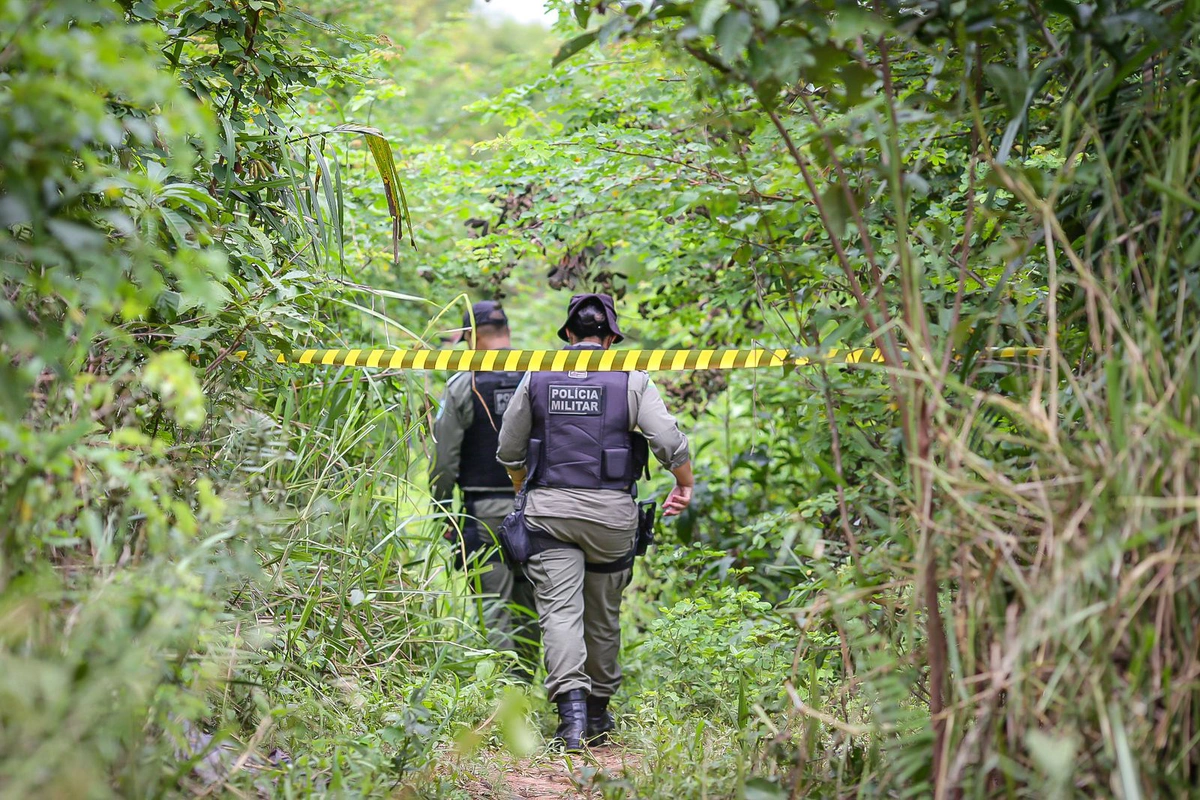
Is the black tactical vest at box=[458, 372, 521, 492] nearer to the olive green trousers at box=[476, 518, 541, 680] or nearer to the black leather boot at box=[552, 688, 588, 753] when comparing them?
the olive green trousers at box=[476, 518, 541, 680]

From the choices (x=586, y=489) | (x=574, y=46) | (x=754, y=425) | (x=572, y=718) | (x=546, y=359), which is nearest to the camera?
(x=574, y=46)

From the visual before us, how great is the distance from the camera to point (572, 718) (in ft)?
13.4

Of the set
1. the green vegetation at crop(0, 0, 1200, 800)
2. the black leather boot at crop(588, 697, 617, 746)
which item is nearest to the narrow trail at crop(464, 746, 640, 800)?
the green vegetation at crop(0, 0, 1200, 800)

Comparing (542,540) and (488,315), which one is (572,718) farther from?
(488,315)

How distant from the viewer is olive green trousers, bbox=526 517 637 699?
13.8 ft

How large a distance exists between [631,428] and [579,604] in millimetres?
785

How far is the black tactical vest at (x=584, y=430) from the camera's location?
4.34 meters

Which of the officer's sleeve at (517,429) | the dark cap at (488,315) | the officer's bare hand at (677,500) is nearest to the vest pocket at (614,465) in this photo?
the officer's bare hand at (677,500)

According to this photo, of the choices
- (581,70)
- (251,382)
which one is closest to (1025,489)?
(251,382)

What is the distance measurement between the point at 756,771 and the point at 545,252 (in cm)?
338

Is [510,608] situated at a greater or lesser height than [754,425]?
lesser

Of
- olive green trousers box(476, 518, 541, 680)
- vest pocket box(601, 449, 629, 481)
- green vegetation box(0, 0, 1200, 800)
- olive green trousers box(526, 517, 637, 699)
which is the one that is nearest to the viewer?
green vegetation box(0, 0, 1200, 800)

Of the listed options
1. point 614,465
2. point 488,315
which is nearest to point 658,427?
point 614,465

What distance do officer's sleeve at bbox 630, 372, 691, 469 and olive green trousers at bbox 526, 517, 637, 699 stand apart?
1.23 ft
